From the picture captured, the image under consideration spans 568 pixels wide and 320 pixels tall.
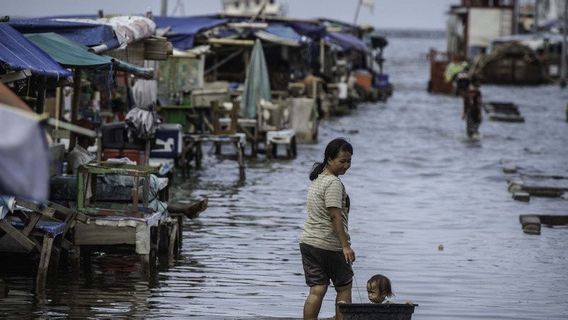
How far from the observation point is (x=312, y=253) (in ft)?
32.1

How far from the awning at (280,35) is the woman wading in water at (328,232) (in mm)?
23003

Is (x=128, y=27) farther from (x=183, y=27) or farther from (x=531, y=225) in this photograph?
(x=183, y=27)

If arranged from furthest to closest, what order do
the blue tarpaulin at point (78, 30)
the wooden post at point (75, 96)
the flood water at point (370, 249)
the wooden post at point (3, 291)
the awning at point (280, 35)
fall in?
the awning at point (280, 35) → the wooden post at point (75, 96) → the blue tarpaulin at point (78, 30) → the flood water at point (370, 249) → the wooden post at point (3, 291)

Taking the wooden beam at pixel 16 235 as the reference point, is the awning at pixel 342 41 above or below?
below

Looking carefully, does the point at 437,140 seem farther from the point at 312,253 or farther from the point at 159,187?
the point at 312,253

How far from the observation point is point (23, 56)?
12.2 meters

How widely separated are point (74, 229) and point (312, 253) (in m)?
3.29

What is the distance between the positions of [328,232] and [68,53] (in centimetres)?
490

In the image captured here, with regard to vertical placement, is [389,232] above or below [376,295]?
→ below

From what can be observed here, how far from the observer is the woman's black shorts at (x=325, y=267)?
976 centimetres

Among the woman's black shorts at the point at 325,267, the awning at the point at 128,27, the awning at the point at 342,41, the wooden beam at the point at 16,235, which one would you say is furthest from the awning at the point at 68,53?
the awning at the point at 342,41

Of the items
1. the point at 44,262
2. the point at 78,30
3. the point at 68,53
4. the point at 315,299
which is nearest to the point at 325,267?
the point at 315,299

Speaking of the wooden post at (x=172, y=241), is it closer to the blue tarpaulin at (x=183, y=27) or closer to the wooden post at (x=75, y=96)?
the wooden post at (x=75, y=96)

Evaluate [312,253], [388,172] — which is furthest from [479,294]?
[388,172]
